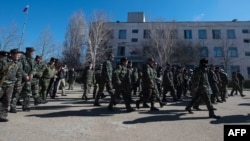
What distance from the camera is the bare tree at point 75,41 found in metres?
40.5

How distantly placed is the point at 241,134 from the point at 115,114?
4.00 metres

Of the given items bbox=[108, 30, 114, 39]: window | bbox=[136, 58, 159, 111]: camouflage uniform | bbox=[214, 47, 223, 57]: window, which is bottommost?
bbox=[136, 58, 159, 111]: camouflage uniform

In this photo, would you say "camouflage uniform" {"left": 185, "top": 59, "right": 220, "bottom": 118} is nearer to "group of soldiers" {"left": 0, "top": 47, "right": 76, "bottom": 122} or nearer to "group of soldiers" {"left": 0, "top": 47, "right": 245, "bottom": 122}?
"group of soldiers" {"left": 0, "top": 47, "right": 245, "bottom": 122}

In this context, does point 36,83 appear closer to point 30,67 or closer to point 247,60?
point 30,67

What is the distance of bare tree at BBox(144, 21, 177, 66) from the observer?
36406 mm

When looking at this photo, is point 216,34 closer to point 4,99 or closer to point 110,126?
point 110,126

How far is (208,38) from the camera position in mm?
43469

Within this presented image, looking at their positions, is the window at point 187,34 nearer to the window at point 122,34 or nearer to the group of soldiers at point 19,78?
the window at point 122,34

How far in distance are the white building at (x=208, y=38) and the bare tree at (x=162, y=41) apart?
164 inches

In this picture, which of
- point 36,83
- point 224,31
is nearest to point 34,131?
point 36,83

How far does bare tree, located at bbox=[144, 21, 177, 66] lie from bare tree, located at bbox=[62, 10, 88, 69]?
11396 mm

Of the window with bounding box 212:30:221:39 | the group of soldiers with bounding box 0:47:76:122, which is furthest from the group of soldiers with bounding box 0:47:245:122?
the window with bounding box 212:30:221:39

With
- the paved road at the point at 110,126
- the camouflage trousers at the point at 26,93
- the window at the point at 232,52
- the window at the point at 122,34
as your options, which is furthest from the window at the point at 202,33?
the camouflage trousers at the point at 26,93

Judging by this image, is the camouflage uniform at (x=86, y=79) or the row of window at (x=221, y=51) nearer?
the camouflage uniform at (x=86, y=79)
